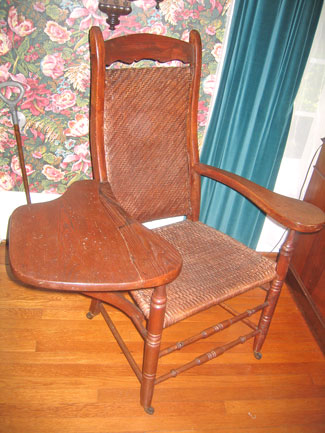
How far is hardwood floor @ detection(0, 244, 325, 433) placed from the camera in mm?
1155

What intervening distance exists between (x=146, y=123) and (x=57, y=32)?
0.59 metres

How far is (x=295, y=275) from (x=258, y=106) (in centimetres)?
91

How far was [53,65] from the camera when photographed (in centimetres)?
143

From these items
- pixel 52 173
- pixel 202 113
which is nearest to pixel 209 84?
pixel 202 113

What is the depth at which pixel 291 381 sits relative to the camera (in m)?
1.36

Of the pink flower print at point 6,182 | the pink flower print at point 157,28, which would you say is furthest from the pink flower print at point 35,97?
the pink flower print at point 157,28

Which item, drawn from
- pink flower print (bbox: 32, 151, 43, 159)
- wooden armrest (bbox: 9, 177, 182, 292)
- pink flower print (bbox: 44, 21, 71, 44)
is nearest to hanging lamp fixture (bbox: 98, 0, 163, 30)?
pink flower print (bbox: 44, 21, 71, 44)

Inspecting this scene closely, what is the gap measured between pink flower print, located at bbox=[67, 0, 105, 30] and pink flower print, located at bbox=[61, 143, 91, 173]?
1.70 feet

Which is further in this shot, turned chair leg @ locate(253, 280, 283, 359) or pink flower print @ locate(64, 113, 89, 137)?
pink flower print @ locate(64, 113, 89, 137)

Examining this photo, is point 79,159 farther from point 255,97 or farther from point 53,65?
point 255,97

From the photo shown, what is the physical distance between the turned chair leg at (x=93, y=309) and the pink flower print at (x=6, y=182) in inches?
29.4

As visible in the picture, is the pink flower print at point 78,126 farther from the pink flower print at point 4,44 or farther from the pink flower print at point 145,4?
the pink flower print at point 145,4

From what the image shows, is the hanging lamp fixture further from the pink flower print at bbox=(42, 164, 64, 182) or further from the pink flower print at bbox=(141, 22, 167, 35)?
the pink flower print at bbox=(42, 164, 64, 182)

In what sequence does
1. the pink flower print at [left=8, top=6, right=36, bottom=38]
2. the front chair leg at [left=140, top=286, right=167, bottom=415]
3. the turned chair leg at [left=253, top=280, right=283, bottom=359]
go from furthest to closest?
the pink flower print at [left=8, top=6, right=36, bottom=38] → the turned chair leg at [left=253, top=280, right=283, bottom=359] → the front chair leg at [left=140, top=286, right=167, bottom=415]
